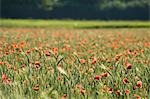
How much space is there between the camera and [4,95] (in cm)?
Result: 381

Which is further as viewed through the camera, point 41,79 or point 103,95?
point 41,79

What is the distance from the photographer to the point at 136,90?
4.08 meters

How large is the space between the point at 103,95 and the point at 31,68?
1338 mm

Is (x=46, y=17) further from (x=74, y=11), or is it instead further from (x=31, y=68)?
(x=31, y=68)

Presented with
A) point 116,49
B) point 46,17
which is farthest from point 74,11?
point 116,49

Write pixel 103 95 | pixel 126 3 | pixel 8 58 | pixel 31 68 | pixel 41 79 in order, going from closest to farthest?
1. pixel 103 95
2. pixel 41 79
3. pixel 31 68
4. pixel 8 58
5. pixel 126 3

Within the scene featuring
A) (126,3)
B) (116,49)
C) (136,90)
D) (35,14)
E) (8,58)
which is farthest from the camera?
(126,3)

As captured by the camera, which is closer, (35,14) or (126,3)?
(35,14)

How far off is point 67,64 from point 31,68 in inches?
27.9

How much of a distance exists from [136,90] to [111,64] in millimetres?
1546

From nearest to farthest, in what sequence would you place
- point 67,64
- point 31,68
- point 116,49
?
1. point 31,68
2. point 67,64
3. point 116,49

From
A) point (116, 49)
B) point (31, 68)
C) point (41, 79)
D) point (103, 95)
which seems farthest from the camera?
point (116, 49)

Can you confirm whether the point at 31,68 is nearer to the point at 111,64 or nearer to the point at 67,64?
the point at 67,64

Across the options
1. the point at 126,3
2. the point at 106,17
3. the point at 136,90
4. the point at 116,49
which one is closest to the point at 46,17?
the point at 106,17
